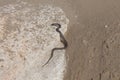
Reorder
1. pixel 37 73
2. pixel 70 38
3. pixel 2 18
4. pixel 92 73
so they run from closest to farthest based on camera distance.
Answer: pixel 92 73, pixel 37 73, pixel 70 38, pixel 2 18

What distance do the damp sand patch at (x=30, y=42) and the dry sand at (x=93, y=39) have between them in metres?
0.37

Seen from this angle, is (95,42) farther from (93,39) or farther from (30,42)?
(30,42)

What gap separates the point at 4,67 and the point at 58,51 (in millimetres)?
1769

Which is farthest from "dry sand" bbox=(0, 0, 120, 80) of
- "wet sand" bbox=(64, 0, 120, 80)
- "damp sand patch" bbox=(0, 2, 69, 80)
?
"damp sand patch" bbox=(0, 2, 69, 80)

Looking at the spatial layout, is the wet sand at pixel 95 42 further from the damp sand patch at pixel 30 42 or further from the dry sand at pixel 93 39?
the damp sand patch at pixel 30 42

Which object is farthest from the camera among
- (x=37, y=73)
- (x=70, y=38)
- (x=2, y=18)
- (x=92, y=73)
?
(x=2, y=18)

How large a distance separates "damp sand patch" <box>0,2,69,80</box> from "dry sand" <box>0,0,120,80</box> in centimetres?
37

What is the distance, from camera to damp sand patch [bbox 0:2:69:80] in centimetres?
1057

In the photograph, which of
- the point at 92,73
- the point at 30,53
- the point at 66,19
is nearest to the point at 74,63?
the point at 92,73

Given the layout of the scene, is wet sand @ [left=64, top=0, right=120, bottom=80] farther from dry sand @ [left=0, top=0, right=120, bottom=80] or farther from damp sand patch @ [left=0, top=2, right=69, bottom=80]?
damp sand patch @ [left=0, top=2, right=69, bottom=80]

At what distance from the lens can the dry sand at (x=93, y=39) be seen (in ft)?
32.7

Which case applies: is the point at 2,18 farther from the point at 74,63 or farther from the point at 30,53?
the point at 74,63

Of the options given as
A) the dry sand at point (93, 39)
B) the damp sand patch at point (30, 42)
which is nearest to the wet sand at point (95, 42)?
the dry sand at point (93, 39)

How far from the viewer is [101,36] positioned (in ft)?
36.1
